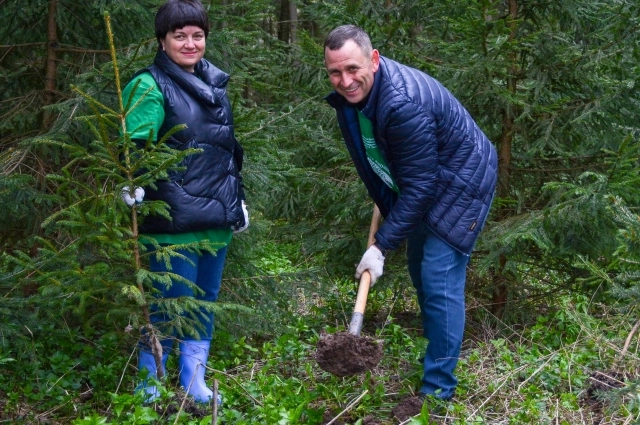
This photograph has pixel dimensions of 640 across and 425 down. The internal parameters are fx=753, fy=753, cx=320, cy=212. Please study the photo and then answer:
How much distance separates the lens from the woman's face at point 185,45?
13.1 feet

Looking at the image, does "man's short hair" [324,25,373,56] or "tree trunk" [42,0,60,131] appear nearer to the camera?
"man's short hair" [324,25,373,56]

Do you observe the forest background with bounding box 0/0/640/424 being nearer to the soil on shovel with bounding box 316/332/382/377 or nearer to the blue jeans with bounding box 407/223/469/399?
the blue jeans with bounding box 407/223/469/399

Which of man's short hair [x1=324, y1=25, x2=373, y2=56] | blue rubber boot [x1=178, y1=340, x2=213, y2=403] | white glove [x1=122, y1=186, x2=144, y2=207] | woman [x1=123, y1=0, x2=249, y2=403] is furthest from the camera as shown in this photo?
blue rubber boot [x1=178, y1=340, x2=213, y2=403]

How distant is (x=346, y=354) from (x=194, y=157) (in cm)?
132

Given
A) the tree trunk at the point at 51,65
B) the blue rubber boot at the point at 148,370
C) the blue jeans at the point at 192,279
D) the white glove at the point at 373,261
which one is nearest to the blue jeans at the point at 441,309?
the white glove at the point at 373,261

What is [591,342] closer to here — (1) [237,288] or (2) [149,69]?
(1) [237,288]

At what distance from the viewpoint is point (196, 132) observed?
4051 millimetres

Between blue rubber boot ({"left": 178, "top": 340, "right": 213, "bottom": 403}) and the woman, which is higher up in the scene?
the woman

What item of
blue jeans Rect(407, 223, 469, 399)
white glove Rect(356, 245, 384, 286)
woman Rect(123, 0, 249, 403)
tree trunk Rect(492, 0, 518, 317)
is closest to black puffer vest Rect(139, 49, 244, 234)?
woman Rect(123, 0, 249, 403)

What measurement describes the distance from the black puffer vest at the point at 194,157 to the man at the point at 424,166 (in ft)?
2.18

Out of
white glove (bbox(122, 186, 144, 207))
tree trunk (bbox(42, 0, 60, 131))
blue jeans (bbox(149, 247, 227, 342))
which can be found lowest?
blue jeans (bbox(149, 247, 227, 342))

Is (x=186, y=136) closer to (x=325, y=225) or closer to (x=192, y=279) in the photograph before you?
(x=192, y=279)

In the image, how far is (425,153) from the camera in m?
3.94

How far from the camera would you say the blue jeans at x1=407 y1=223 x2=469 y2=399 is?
4.18 metres
